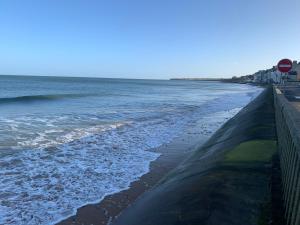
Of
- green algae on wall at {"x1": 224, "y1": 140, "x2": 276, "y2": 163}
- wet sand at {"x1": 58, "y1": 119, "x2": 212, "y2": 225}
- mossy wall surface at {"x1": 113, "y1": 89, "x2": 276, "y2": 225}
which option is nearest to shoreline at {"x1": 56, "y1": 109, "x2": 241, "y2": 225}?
wet sand at {"x1": 58, "y1": 119, "x2": 212, "y2": 225}

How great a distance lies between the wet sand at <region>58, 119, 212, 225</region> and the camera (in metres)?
6.63

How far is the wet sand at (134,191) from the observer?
663cm

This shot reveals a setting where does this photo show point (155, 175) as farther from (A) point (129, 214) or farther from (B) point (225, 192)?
(B) point (225, 192)

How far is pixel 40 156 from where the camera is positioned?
1117cm

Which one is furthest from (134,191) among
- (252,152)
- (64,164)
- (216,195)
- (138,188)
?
(216,195)

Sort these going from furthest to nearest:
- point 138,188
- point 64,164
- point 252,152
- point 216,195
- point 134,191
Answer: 1. point 64,164
2. point 138,188
3. point 134,191
4. point 252,152
5. point 216,195

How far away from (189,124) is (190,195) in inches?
578

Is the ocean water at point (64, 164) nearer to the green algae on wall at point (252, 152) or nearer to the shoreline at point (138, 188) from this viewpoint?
the shoreline at point (138, 188)

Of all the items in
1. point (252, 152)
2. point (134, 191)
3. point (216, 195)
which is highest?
point (252, 152)

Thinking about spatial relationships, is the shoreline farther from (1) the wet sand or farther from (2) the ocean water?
(2) the ocean water

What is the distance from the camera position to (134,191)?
8188mm

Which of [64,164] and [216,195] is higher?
[216,195]

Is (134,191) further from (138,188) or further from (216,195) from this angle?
A: (216,195)

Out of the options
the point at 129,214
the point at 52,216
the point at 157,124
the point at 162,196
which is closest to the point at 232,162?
the point at 162,196
